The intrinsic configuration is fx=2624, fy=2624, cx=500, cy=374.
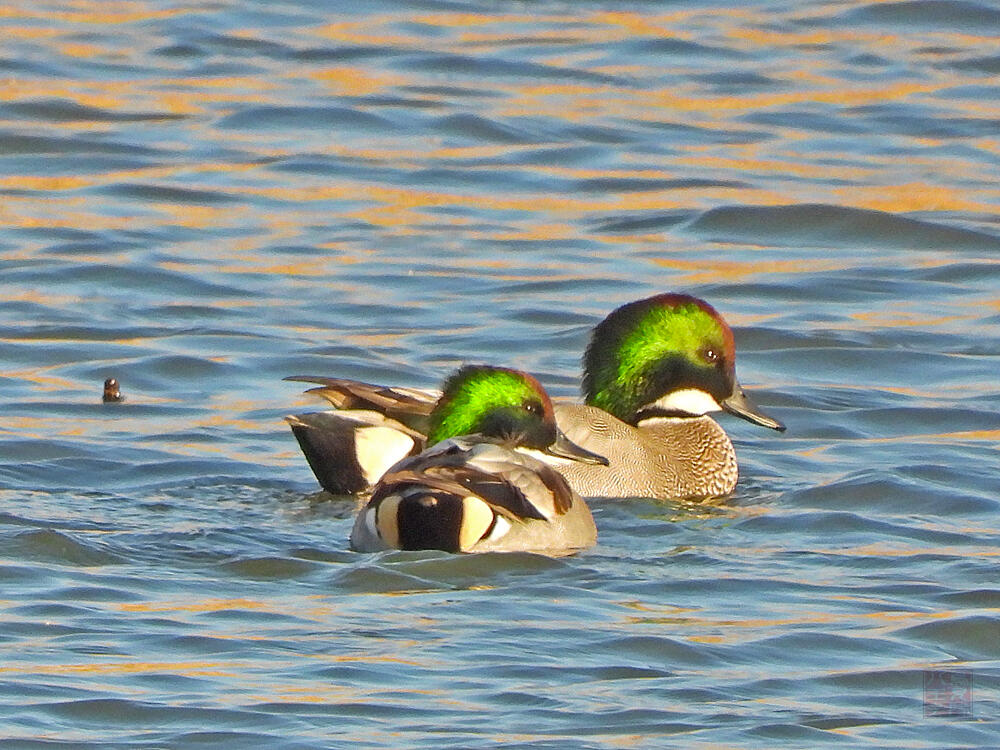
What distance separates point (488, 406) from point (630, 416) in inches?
57.6

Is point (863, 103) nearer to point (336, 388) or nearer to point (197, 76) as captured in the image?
point (197, 76)

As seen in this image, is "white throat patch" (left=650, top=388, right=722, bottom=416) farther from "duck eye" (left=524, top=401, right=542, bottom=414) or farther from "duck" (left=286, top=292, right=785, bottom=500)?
"duck eye" (left=524, top=401, right=542, bottom=414)

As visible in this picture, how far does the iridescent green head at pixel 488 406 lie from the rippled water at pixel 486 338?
0.43 meters

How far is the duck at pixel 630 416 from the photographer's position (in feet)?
26.9

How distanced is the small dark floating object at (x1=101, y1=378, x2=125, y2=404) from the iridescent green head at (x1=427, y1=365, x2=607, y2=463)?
1.91 meters

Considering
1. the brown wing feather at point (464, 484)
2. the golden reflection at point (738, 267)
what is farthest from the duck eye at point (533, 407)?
the golden reflection at point (738, 267)

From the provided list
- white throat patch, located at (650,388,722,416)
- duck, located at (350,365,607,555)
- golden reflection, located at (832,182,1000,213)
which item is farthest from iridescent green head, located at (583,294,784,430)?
golden reflection, located at (832,182,1000,213)

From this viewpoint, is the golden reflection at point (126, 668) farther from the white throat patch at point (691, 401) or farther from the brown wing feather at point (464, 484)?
the white throat patch at point (691, 401)

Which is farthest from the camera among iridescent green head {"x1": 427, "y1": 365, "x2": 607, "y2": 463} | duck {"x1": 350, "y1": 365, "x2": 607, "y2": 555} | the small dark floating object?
the small dark floating object

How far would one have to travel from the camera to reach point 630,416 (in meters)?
9.30

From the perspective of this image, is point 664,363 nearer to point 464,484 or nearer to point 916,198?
point 464,484

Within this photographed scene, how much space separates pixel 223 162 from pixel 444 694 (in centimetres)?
804

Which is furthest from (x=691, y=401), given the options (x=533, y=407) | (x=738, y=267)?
(x=738, y=267)

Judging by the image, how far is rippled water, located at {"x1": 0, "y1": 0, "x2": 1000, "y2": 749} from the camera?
19.6ft
